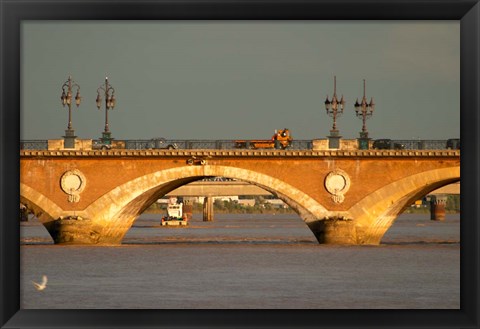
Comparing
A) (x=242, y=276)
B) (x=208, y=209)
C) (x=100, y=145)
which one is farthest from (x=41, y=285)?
(x=208, y=209)

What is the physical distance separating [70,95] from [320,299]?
26.0 meters

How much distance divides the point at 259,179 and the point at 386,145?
6.83m

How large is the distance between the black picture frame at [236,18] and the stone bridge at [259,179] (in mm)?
39268

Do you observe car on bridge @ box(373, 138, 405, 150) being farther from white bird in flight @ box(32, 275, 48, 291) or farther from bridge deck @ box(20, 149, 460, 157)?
white bird in flight @ box(32, 275, 48, 291)

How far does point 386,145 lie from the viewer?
56.7 metres

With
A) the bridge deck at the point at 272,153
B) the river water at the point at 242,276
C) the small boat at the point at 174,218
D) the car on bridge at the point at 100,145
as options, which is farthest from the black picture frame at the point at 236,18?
the small boat at the point at 174,218

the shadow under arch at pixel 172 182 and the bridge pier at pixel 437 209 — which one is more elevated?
the shadow under arch at pixel 172 182

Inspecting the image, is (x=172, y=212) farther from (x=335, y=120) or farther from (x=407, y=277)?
(x=407, y=277)

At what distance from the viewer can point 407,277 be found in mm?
40750

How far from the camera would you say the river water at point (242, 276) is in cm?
3123

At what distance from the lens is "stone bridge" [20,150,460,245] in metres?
54.2

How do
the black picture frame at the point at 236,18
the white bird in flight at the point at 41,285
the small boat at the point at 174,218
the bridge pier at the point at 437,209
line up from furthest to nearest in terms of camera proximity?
the bridge pier at the point at 437,209, the small boat at the point at 174,218, the white bird in flight at the point at 41,285, the black picture frame at the point at 236,18

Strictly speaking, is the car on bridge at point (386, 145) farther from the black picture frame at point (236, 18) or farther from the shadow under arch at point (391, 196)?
the black picture frame at point (236, 18)
